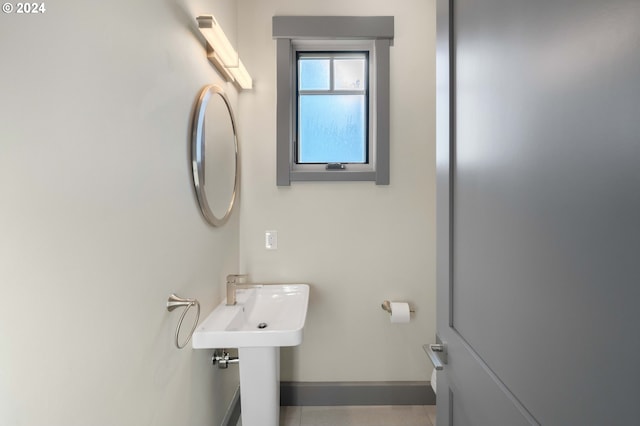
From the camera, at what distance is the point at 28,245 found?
1.67 feet

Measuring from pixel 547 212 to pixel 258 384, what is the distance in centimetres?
126

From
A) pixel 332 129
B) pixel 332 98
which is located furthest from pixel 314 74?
pixel 332 129

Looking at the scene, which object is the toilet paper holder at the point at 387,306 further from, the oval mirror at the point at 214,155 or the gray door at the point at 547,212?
the oval mirror at the point at 214,155

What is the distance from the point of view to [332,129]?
1.86 m

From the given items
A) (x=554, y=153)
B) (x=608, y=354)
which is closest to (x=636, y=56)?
(x=554, y=153)

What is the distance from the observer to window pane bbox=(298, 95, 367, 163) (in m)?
1.85

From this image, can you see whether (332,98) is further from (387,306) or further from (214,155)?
(387,306)

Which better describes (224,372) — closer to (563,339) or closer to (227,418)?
(227,418)

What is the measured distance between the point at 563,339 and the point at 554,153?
0.29m

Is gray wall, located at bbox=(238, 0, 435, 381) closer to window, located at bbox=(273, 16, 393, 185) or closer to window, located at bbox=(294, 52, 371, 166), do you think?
window, located at bbox=(273, 16, 393, 185)

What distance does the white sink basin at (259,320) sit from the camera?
108 centimetres

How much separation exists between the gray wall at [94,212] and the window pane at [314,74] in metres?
0.86

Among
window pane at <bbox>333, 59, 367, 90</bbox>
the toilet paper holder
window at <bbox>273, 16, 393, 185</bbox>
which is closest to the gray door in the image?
the toilet paper holder

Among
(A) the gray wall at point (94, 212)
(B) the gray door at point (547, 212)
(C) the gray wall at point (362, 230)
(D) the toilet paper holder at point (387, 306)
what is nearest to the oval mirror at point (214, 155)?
(A) the gray wall at point (94, 212)
